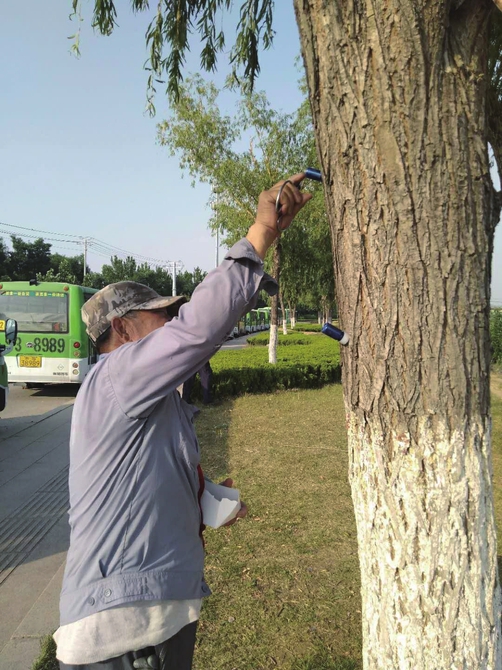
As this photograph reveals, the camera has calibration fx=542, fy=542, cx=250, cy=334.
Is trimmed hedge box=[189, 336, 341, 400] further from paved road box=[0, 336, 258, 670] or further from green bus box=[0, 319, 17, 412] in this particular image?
green bus box=[0, 319, 17, 412]

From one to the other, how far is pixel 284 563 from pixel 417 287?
2817 mm

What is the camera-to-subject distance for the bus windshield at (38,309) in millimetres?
11969

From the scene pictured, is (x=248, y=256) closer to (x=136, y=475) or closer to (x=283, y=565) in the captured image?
(x=136, y=475)

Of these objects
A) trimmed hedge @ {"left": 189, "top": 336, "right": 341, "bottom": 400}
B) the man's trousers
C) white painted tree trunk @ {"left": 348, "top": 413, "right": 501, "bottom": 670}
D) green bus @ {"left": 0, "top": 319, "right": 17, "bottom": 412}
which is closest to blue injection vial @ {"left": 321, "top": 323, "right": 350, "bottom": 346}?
white painted tree trunk @ {"left": 348, "top": 413, "right": 501, "bottom": 670}

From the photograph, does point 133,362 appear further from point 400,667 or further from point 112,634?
point 400,667

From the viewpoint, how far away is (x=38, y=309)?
12.1 metres

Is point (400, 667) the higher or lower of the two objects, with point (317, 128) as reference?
lower

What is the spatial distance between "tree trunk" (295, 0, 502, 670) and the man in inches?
11.0

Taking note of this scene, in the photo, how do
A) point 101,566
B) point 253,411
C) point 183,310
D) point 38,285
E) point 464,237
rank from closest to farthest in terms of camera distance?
point 183,310, point 101,566, point 464,237, point 253,411, point 38,285

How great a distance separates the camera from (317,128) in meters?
1.72

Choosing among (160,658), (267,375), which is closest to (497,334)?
(267,375)

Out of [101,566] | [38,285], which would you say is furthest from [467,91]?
[38,285]

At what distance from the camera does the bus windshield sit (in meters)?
12.0

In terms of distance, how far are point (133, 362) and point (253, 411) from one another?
815cm
